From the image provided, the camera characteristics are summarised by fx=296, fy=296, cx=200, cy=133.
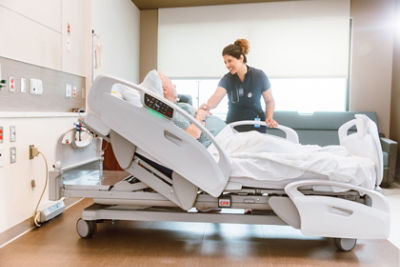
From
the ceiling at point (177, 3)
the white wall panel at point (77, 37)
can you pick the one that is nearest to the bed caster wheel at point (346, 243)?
the white wall panel at point (77, 37)

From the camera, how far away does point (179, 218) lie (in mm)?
1785

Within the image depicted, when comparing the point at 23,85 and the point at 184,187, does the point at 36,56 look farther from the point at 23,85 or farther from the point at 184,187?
the point at 184,187

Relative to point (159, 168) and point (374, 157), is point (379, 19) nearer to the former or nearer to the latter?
point (374, 157)

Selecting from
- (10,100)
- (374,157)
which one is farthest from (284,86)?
(10,100)

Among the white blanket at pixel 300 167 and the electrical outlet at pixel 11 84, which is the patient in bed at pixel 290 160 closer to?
the white blanket at pixel 300 167

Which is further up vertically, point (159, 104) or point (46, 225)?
point (159, 104)

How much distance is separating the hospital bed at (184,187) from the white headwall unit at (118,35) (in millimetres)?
1592

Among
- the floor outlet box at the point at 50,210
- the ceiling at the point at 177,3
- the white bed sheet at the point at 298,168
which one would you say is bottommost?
the floor outlet box at the point at 50,210

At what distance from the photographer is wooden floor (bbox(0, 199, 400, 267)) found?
5.43 feet

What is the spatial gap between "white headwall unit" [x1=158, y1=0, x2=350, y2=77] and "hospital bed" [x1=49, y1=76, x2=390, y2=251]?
9.12ft

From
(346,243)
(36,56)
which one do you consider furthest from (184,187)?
(36,56)

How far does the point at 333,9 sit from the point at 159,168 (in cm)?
373

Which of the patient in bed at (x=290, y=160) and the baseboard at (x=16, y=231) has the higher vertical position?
the patient in bed at (x=290, y=160)

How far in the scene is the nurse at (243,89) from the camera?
245cm
